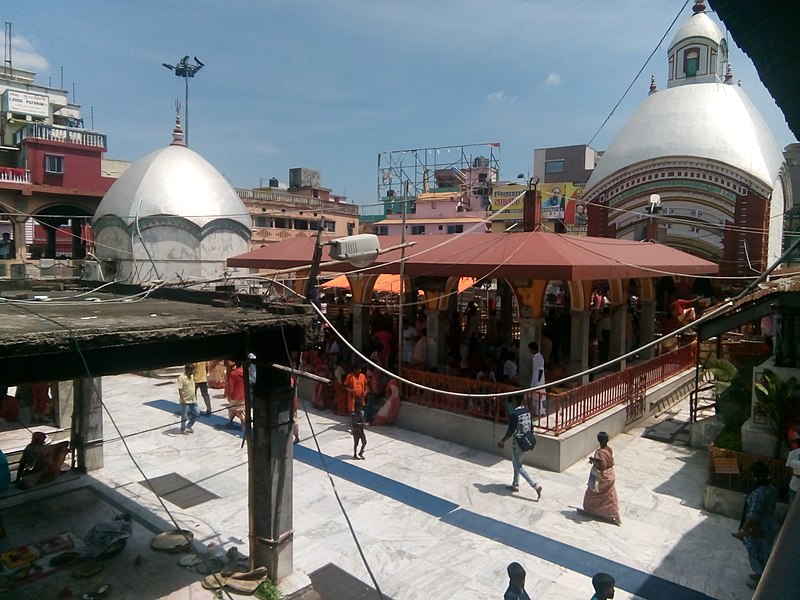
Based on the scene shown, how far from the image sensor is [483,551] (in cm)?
711

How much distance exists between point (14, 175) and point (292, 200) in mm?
18906

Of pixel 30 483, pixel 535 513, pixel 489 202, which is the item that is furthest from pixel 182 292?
pixel 489 202

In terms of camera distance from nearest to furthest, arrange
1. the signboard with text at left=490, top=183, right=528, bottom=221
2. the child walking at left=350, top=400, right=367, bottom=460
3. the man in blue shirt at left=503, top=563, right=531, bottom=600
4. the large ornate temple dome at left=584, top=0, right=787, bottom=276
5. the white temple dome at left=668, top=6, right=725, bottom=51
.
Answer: the man in blue shirt at left=503, top=563, right=531, bottom=600 < the child walking at left=350, top=400, right=367, bottom=460 < the large ornate temple dome at left=584, top=0, right=787, bottom=276 < the white temple dome at left=668, top=6, right=725, bottom=51 < the signboard with text at left=490, top=183, right=528, bottom=221

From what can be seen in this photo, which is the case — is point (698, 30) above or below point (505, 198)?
above

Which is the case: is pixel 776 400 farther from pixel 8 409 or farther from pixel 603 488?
pixel 8 409

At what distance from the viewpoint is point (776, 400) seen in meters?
8.11

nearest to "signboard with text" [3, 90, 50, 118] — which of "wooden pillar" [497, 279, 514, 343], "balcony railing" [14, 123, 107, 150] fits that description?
"balcony railing" [14, 123, 107, 150]

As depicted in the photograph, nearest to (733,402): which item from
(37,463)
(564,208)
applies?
(37,463)

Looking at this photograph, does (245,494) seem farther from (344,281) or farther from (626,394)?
(344,281)

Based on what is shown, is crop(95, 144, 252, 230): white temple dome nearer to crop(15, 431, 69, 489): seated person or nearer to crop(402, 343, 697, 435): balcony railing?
Result: crop(402, 343, 697, 435): balcony railing

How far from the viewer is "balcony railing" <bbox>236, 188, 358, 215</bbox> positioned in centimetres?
3850

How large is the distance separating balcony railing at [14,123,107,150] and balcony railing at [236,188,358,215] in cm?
877

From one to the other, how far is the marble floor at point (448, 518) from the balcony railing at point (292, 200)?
26.1 metres

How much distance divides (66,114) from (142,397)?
1678 inches
